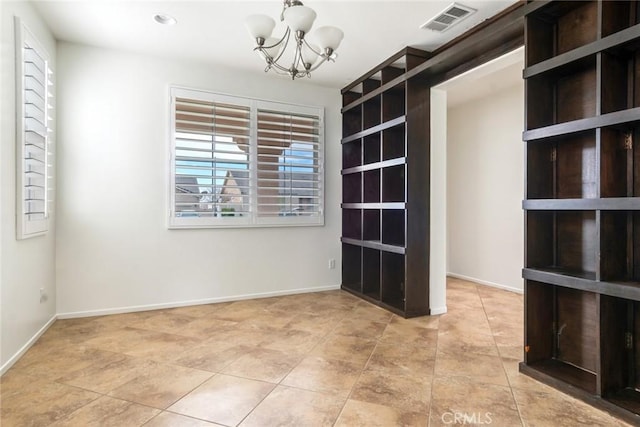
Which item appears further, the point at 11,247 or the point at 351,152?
the point at 351,152

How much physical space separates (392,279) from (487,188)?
2.34 m

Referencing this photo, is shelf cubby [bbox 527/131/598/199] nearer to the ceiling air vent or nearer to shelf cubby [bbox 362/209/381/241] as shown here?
the ceiling air vent

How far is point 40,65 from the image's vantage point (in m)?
2.96

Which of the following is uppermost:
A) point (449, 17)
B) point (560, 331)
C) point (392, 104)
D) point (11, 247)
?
point (449, 17)

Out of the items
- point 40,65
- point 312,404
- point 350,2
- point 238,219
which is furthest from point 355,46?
point 312,404

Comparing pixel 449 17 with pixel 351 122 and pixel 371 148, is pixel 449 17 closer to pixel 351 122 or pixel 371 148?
pixel 371 148

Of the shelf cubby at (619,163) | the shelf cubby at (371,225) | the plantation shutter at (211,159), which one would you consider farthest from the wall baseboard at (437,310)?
the plantation shutter at (211,159)

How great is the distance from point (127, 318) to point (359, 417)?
2747mm

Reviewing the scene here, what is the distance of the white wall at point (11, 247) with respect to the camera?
2.34m

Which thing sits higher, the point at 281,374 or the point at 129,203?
the point at 129,203

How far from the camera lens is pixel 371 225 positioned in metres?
4.39

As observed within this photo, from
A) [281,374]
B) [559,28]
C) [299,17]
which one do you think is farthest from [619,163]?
[281,374]

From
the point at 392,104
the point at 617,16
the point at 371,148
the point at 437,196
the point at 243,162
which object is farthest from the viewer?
the point at 371,148

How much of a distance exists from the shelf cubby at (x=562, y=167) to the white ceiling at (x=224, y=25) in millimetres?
1182
